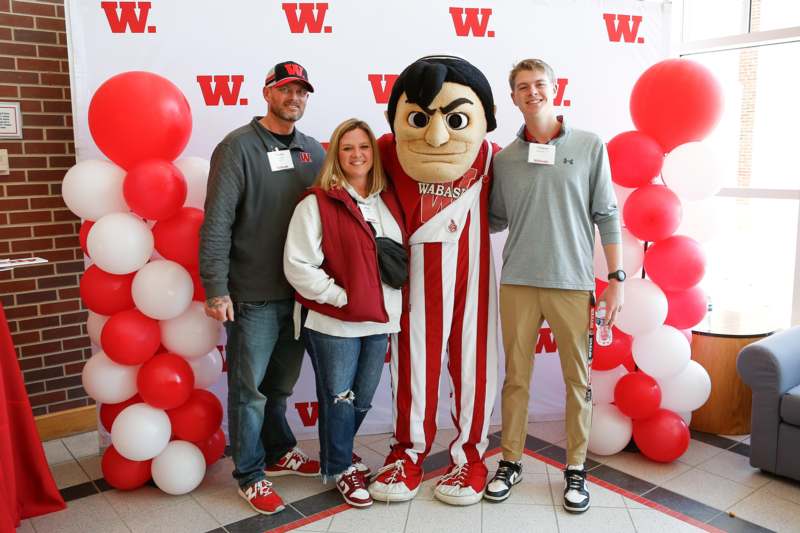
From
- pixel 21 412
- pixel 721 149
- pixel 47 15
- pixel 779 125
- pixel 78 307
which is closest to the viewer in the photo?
pixel 21 412

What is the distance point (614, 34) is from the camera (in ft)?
11.3

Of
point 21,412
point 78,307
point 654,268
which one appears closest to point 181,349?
point 21,412

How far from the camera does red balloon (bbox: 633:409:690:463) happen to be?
2.93 meters

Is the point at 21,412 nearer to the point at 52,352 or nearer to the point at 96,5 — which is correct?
the point at 52,352

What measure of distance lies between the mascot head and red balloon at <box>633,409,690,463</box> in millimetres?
1453

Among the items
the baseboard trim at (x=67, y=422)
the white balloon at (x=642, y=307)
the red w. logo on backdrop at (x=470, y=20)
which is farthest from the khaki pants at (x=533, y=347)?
the baseboard trim at (x=67, y=422)

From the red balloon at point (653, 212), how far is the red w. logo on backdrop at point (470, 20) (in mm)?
1135

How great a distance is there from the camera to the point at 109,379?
2.62 metres

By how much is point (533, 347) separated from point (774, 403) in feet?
3.43

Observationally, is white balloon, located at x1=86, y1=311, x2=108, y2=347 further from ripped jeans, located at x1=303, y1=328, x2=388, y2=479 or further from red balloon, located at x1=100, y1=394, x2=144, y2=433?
ripped jeans, located at x1=303, y1=328, x2=388, y2=479

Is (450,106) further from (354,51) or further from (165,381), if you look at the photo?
(165,381)

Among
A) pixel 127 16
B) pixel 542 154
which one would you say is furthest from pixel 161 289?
pixel 542 154

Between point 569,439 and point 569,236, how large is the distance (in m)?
0.84

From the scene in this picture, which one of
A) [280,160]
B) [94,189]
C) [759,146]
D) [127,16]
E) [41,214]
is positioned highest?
[127,16]
